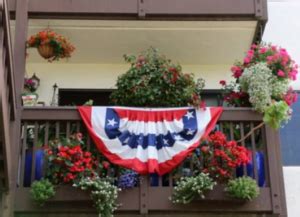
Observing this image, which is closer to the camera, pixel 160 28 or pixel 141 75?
pixel 141 75

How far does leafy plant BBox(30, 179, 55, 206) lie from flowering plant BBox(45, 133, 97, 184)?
20 centimetres

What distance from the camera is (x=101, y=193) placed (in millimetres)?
8742

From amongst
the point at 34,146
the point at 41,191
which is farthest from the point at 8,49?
the point at 41,191

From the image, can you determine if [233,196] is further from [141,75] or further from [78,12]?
[78,12]

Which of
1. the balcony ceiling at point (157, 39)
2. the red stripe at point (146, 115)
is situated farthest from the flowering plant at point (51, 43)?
the red stripe at point (146, 115)

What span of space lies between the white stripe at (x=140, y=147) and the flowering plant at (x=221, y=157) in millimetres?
295

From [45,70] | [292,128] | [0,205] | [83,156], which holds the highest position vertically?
[45,70]

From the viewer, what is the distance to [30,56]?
12000mm

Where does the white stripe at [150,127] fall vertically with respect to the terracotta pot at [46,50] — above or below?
below

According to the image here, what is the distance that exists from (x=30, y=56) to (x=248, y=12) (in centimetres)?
402

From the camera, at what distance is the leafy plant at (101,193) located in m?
8.77

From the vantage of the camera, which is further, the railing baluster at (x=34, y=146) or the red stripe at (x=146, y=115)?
the red stripe at (x=146, y=115)

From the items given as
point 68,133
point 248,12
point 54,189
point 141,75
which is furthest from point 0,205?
point 248,12

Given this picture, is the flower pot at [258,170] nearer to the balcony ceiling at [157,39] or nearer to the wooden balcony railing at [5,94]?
the balcony ceiling at [157,39]
